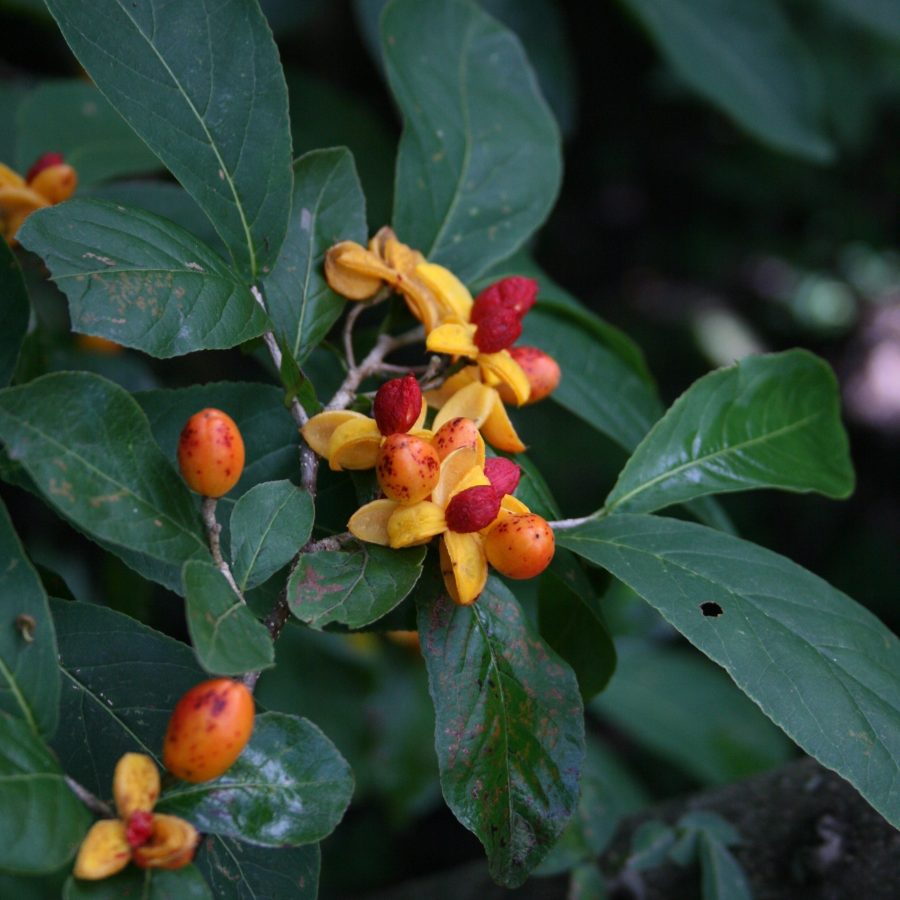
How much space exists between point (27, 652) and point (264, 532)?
0.58ft

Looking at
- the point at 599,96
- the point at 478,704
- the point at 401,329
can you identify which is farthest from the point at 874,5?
the point at 478,704

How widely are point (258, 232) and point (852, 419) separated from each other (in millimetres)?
2948

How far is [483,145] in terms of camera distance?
121cm

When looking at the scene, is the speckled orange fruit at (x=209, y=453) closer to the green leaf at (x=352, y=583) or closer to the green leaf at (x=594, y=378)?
the green leaf at (x=352, y=583)

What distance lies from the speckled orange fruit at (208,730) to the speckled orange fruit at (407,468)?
192 millimetres

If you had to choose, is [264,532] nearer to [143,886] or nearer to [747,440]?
[143,886]

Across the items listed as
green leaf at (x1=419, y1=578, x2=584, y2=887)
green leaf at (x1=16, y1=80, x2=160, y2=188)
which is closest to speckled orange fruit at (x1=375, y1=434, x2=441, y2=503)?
green leaf at (x1=419, y1=578, x2=584, y2=887)

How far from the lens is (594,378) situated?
1.23 metres

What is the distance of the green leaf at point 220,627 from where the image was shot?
2.11 feet

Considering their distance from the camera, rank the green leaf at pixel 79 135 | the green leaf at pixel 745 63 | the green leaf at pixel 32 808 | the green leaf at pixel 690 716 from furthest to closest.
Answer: the green leaf at pixel 690 716, the green leaf at pixel 745 63, the green leaf at pixel 79 135, the green leaf at pixel 32 808

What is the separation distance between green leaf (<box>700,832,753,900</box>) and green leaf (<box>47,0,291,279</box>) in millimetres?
778

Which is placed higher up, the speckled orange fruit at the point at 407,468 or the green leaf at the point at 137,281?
the green leaf at the point at 137,281

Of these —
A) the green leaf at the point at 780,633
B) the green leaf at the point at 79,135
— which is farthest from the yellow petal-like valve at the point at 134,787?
the green leaf at the point at 79,135

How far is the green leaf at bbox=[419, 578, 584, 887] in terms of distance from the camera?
0.79 meters
